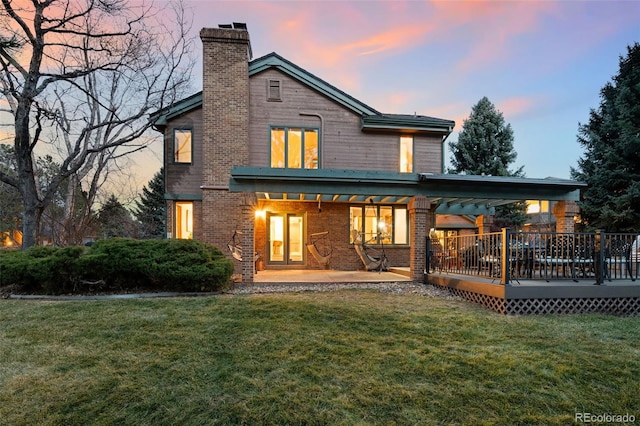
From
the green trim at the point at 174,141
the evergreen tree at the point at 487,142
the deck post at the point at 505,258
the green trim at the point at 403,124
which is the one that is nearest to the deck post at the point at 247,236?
the green trim at the point at 174,141

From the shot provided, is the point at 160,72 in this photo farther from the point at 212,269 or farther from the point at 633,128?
the point at 633,128

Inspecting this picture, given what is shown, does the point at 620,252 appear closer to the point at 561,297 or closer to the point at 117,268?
the point at 561,297

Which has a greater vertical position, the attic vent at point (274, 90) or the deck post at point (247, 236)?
the attic vent at point (274, 90)

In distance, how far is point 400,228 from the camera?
1238 cm

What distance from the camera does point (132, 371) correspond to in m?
3.39

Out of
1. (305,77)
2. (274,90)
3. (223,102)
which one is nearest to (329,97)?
(305,77)

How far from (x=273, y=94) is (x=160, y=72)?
470 cm

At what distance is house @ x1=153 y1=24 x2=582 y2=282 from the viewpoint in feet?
30.4

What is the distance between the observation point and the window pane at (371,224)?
1216cm

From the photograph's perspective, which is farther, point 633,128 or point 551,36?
point 633,128

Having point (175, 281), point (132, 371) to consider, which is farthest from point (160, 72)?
point (132, 371)

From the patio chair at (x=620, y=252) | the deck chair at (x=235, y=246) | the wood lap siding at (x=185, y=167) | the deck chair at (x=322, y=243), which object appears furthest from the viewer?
the deck chair at (x=322, y=243)

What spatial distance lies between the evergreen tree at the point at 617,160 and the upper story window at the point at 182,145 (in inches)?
735

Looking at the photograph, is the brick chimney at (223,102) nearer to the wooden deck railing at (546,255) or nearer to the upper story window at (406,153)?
the upper story window at (406,153)
